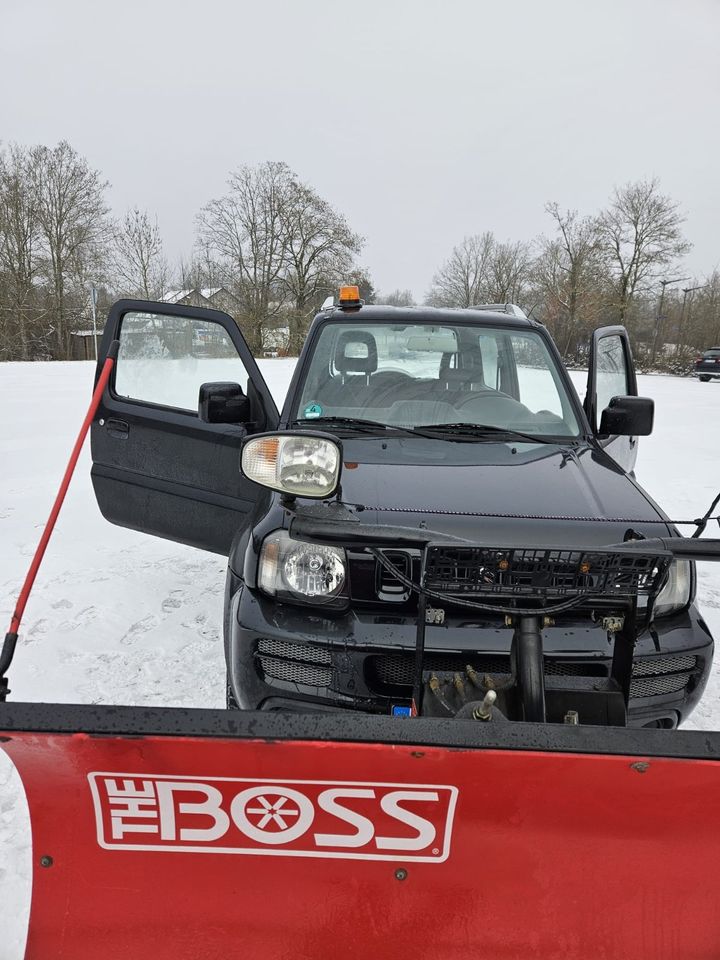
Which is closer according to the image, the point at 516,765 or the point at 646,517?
the point at 516,765

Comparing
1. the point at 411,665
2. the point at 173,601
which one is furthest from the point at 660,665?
the point at 173,601

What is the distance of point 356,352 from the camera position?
3.48 m

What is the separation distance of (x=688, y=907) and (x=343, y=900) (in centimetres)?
79

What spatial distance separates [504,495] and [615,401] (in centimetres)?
122

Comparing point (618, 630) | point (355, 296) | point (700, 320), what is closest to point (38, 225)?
point (700, 320)

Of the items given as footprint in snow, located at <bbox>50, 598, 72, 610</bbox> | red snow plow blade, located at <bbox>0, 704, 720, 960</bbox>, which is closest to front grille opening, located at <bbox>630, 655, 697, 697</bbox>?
red snow plow blade, located at <bbox>0, 704, 720, 960</bbox>

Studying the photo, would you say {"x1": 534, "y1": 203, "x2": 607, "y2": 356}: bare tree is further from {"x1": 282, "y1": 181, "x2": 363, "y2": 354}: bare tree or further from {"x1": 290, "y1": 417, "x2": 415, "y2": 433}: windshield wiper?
{"x1": 290, "y1": 417, "x2": 415, "y2": 433}: windshield wiper

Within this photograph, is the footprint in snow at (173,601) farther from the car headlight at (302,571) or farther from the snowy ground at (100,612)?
the car headlight at (302,571)

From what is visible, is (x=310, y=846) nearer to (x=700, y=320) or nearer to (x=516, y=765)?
(x=516, y=765)

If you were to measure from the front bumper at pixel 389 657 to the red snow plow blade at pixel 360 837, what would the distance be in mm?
568

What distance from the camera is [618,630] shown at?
6.77ft

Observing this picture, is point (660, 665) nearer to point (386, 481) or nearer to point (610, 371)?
point (386, 481)

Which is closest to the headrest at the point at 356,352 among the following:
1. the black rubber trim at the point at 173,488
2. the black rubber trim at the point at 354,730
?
the black rubber trim at the point at 173,488

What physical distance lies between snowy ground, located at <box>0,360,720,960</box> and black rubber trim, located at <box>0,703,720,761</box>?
102 centimetres
